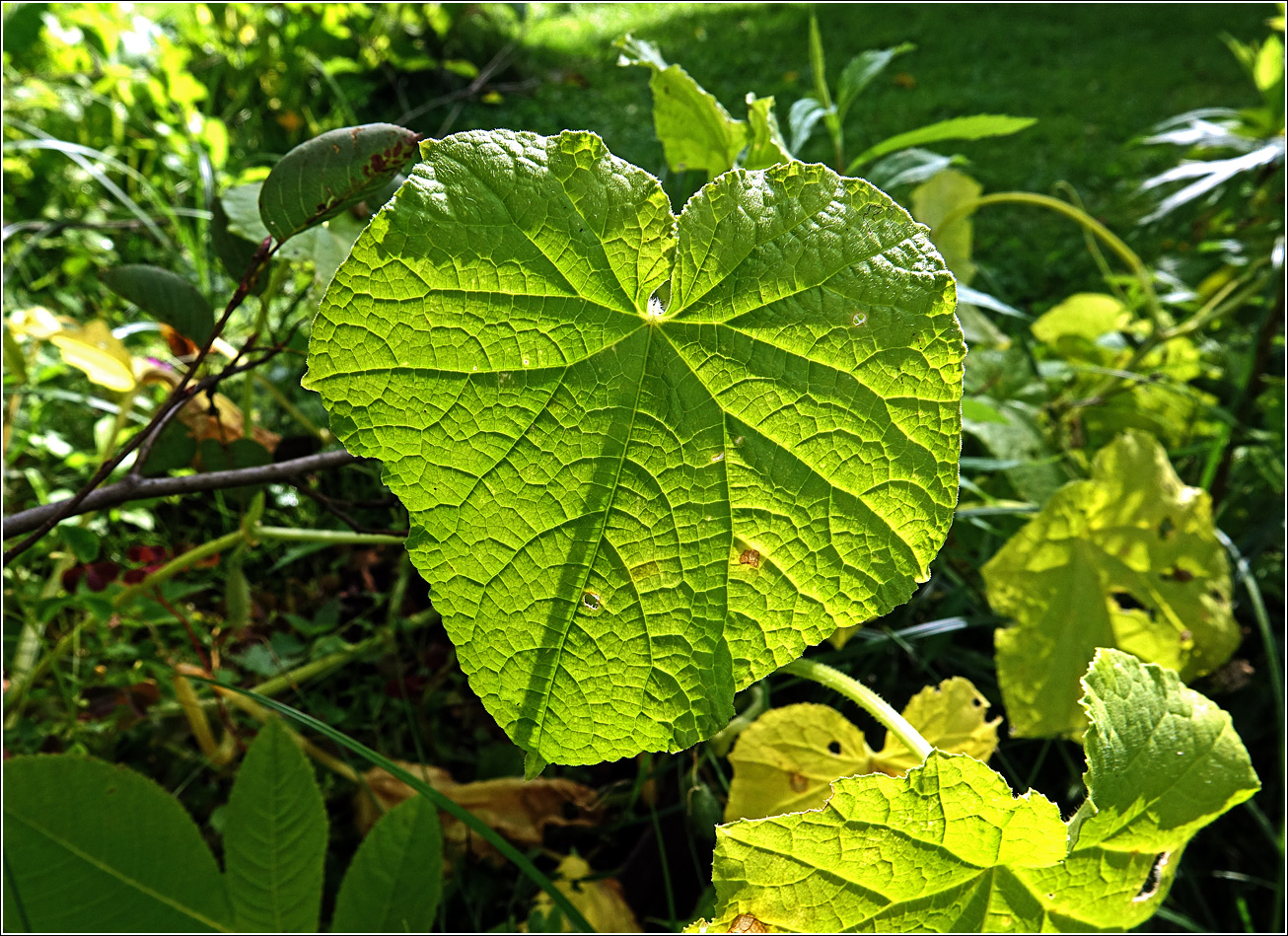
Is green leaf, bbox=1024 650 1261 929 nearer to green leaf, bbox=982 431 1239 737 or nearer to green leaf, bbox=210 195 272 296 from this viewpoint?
green leaf, bbox=982 431 1239 737

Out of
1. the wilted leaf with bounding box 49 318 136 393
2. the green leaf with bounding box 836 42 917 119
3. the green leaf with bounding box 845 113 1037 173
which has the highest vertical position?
the green leaf with bounding box 836 42 917 119

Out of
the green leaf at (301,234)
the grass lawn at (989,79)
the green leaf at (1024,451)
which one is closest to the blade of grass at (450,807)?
the green leaf at (301,234)

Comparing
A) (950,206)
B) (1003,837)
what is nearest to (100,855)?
(1003,837)

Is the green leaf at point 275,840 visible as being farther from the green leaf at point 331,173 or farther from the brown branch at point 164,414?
the green leaf at point 331,173

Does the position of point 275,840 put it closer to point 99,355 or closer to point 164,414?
point 164,414

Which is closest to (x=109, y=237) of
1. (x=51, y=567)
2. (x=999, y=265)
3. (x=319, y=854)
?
(x=51, y=567)

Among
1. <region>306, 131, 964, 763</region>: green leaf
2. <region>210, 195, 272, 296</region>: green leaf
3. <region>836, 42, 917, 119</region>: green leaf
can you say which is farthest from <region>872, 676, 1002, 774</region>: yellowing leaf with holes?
<region>210, 195, 272, 296</region>: green leaf
